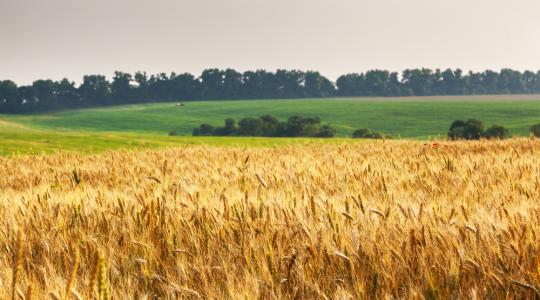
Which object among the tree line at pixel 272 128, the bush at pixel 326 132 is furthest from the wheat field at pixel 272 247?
the tree line at pixel 272 128

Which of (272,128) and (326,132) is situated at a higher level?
(272,128)

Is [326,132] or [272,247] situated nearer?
[272,247]

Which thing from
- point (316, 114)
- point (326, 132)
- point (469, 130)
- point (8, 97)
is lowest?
point (326, 132)

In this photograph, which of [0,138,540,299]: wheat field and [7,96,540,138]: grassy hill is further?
[7,96,540,138]: grassy hill

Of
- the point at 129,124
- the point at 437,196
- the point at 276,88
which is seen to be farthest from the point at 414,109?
the point at 437,196

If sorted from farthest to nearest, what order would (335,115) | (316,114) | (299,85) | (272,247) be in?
(299,85)
(316,114)
(335,115)
(272,247)

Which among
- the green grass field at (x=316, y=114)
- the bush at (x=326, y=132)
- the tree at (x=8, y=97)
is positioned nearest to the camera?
the bush at (x=326, y=132)

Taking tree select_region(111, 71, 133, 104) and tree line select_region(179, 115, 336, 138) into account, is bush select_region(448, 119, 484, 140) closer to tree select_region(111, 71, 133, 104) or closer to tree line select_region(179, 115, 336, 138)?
tree line select_region(179, 115, 336, 138)

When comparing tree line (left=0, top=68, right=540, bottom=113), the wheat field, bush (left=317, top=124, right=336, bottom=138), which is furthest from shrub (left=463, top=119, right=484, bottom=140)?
tree line (left=0, top=68, right=540, bottom=113)

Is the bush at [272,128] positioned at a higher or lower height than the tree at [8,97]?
lower

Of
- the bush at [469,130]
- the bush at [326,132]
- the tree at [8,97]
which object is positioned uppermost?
the tree at [8,97]

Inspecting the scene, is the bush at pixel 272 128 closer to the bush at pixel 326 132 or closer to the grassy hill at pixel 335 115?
the bush at pixel 326 132

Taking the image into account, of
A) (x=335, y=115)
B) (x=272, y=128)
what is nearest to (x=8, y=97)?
(x=272, y=128)

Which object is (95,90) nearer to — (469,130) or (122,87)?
(122,87)
